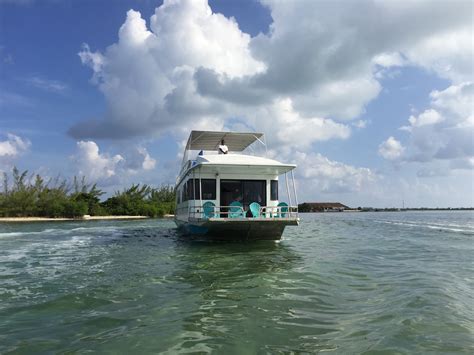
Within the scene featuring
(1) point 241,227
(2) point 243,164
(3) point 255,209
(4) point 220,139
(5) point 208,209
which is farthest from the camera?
(4) point 220,139

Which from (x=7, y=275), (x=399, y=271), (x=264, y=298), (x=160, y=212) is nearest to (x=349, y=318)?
(x=264, y=298)

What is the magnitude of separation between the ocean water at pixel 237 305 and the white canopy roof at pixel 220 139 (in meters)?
7.94

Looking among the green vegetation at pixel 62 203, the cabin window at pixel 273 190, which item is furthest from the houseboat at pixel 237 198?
the green vegetation at pixel 62 203

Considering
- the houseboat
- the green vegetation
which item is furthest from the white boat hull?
the green vegetation

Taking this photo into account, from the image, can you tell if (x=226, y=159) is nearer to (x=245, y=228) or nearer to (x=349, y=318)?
(x=245, y=228)

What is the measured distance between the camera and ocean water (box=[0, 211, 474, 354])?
480 centimetres

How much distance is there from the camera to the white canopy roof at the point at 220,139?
18656 millimetres

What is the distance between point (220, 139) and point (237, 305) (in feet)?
47.3

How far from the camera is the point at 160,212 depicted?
206ft

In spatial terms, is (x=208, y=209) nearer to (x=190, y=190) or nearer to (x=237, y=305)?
(x=190, y=190)

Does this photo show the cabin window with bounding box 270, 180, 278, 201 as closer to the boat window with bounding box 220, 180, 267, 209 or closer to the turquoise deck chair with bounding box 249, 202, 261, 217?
the boat window with bounding box 220, 180, 267, 209

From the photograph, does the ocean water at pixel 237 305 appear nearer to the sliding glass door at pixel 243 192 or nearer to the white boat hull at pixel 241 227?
the white boat hull at pixel 241 227

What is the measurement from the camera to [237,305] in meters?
6.54

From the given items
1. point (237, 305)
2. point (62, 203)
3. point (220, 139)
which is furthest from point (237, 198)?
point (62, 203)
